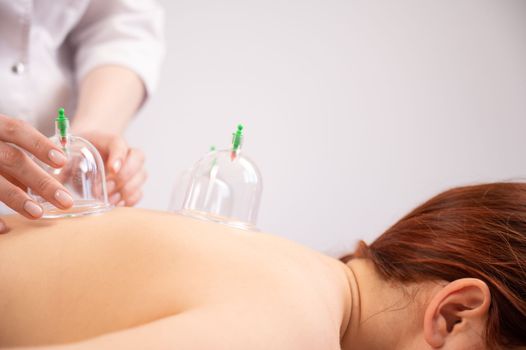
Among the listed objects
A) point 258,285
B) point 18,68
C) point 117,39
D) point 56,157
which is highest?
point 117,39

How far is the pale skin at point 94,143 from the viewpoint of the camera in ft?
2.64

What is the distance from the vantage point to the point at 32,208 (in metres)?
0.79

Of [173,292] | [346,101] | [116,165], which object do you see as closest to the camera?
[173,292]

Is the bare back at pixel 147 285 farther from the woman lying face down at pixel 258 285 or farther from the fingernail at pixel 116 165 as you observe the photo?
the fingernail at pixel 116 165

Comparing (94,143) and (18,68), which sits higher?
(18,68)

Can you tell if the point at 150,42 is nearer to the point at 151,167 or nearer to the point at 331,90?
the point at 151,167

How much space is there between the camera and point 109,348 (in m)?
0.51

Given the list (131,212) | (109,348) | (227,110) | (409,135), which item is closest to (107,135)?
(131,212)

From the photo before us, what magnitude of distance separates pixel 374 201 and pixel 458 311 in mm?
1106

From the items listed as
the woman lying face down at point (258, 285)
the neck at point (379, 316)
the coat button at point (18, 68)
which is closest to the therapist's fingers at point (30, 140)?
the woman lying face down at point (258, 285)

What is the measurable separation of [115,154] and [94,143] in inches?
3.2

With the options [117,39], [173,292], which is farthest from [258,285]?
[117,39]

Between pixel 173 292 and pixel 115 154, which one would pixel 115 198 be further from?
pixel 173 292

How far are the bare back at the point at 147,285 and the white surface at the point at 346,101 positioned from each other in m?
1.15
